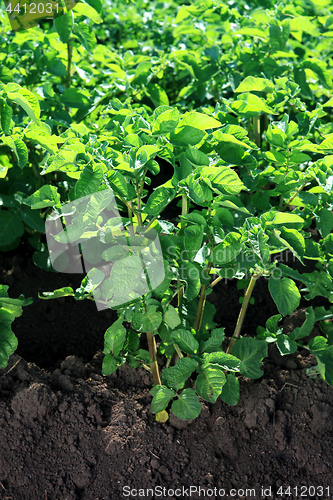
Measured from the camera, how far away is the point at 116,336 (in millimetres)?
1551

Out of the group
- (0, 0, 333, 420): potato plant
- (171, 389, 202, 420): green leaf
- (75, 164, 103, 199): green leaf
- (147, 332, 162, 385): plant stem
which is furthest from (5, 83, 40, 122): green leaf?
(171, 389, 202, 420): green leaf

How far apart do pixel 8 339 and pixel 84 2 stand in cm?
142

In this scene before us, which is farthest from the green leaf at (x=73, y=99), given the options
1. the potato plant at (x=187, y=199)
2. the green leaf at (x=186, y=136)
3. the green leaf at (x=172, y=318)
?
the green leaf at (x=172, y=318)

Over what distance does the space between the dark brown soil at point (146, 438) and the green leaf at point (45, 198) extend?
2.24 ft

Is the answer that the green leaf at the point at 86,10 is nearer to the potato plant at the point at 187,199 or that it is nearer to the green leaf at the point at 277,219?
the potato plant at the point at 187,199

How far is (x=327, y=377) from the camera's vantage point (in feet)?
5.25

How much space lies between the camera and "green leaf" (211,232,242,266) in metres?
1.32

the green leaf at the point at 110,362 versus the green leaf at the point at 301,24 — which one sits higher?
the green leaf at the point at 301,24

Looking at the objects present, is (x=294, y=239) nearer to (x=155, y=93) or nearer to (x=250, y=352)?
(x=250, y=352)

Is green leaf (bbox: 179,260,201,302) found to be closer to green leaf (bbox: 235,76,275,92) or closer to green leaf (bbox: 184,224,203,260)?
green leaf (bbox: 184,224,203,260)

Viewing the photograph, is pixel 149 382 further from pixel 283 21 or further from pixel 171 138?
pixel 283 21

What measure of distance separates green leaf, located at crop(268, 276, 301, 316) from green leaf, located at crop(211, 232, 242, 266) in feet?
0.56

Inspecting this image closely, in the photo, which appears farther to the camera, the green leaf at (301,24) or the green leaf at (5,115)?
the green leaf at (301,24)

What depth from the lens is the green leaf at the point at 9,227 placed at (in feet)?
6.53
